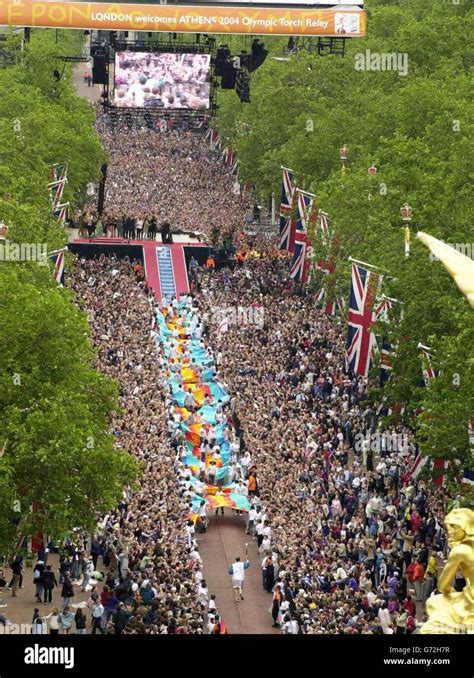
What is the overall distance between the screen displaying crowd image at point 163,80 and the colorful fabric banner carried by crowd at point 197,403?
51.5ft

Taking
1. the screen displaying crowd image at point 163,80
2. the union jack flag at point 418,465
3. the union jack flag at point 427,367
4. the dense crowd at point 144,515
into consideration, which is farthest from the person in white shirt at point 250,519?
the screen displaying crowd image at point 163,80

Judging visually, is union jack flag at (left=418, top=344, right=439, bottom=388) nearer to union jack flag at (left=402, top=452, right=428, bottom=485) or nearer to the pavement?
union jack flag at (left=402, top=452, right=428, bottom=485)

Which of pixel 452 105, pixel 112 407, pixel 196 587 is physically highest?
pixel 452 105

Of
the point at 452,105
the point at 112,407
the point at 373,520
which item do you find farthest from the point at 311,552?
the point at 452,105

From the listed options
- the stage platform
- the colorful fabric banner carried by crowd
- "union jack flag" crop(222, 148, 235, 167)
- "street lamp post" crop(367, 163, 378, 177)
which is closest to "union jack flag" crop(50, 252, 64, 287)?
the colorful fabric banner carried by crowd

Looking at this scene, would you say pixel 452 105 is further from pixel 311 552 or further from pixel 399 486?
pixel 311 552

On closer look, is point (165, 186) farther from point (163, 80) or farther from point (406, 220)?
point (406, 220)

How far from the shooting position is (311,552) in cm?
5038

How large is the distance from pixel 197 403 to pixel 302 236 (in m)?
16.4

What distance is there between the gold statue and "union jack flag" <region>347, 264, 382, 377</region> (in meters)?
30.9

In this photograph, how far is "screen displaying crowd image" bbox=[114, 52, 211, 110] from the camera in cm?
9506

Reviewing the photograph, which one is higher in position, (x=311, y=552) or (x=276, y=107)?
(x=276, y=107)

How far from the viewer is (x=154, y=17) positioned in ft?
305
